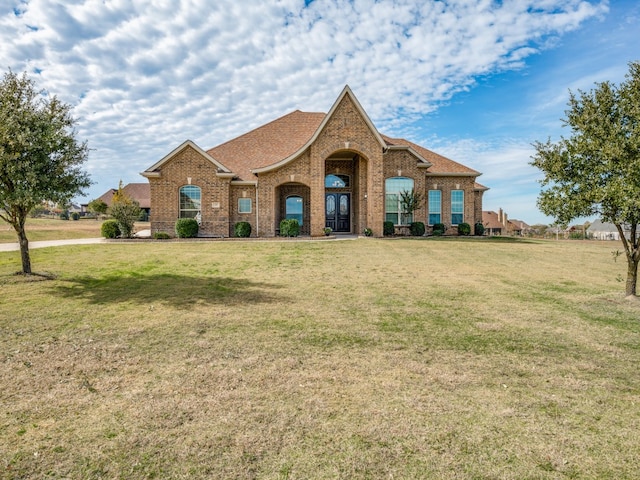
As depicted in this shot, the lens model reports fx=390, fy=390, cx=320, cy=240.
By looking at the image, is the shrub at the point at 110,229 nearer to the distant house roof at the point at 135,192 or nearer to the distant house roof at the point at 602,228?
the distant house roof at the point at 135,192

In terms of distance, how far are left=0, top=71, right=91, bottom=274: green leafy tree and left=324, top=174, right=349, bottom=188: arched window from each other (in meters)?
17.8

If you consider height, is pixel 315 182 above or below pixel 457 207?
above

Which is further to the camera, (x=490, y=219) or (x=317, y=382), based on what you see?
(x=490, y=219)

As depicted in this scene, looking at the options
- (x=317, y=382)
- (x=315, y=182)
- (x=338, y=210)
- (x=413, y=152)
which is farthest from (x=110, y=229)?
(x=317, y=382)

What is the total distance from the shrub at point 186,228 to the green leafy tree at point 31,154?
12.0 metres

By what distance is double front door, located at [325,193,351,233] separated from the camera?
27.5 meters

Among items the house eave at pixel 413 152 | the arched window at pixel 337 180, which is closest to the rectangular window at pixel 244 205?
the arched window at pixel 337 180

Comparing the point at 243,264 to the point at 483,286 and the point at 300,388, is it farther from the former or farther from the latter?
the point at 300,388

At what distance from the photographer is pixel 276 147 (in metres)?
28.1

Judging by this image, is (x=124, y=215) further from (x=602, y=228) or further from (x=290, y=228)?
(x=602, y=228)

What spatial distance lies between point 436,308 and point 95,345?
6156mm

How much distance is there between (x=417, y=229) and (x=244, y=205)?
11.5m

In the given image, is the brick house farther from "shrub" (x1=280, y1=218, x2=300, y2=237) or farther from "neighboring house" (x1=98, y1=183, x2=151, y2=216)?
"neighboring house" (x1=98, y1=183, x2=151, y2=216)

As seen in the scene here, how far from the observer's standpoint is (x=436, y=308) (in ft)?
26.4
